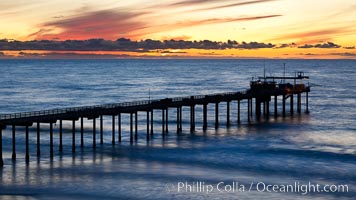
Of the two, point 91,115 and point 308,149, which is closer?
point 91,115

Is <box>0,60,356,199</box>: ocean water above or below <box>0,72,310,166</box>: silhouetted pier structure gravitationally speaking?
below

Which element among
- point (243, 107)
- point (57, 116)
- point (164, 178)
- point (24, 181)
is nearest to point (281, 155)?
point (164, 178)

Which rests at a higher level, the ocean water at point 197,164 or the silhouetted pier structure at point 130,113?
the silhouetted pier structure at point 130,113

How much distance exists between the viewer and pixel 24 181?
46.8 meters

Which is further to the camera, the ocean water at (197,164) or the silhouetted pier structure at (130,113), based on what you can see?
the silhouetted pier structure at (130,113)

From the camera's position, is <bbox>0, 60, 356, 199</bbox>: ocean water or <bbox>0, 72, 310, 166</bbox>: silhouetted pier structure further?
<bbox>0, 72, 310, 166</bbox>: silhouetted pier structure

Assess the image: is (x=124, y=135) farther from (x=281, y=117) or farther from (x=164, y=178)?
(x=281, y=117)

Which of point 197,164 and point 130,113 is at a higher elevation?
point 130,113

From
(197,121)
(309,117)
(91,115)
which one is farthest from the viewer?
(309,117)

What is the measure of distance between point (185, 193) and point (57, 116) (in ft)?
54.8

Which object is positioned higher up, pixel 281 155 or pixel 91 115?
pixel 91 115

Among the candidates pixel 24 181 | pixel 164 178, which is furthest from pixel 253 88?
pixel 24 181

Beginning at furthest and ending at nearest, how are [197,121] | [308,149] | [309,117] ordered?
[309,117] → [197,121] → [308,149]

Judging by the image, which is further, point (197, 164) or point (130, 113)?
point (130, 113)
